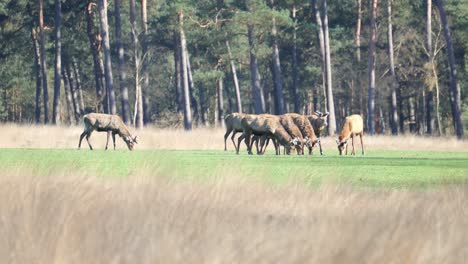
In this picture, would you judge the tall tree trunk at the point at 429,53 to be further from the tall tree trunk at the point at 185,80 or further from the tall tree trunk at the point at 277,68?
the tall tree trunk at the point at 185,80

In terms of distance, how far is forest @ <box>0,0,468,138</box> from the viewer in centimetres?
6081

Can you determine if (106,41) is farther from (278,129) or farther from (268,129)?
(278,129)

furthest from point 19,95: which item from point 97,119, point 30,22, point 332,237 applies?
point 332,237

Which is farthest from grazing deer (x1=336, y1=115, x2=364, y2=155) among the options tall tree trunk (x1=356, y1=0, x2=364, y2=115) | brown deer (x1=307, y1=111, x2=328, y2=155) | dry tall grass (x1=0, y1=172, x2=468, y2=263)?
tall tree trunk (x1=356, y1=0, x2=364, y2=115)

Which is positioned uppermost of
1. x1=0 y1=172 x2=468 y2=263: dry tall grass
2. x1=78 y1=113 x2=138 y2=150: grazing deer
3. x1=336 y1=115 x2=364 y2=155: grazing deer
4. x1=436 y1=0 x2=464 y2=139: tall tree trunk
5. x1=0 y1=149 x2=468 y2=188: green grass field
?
x1=436 y1=0 x2=464 y2=139: tall tree trunk

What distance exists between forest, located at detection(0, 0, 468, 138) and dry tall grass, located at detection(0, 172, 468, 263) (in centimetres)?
4212

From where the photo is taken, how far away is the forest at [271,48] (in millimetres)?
60812

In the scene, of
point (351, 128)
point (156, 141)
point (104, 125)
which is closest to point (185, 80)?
point (156, 141)

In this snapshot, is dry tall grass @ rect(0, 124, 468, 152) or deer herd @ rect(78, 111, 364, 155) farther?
dry tall grass @ rect(0, 124, 468, 152)

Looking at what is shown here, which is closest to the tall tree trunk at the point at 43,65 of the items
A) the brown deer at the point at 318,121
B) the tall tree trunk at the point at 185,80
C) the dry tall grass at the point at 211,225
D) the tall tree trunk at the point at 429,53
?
the tall tree trunk at the point at 185,80

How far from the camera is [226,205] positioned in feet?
39.2

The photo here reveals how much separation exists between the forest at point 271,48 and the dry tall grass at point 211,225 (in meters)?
42.1

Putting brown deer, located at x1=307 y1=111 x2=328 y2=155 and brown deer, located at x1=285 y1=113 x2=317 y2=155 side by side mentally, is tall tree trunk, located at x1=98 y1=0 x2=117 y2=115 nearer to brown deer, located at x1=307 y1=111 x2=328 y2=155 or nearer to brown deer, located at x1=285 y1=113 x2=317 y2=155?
brown deer, located at x1=307 y1=111 x2=328 y2=155

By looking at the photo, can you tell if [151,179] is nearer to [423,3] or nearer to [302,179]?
[302,179]
